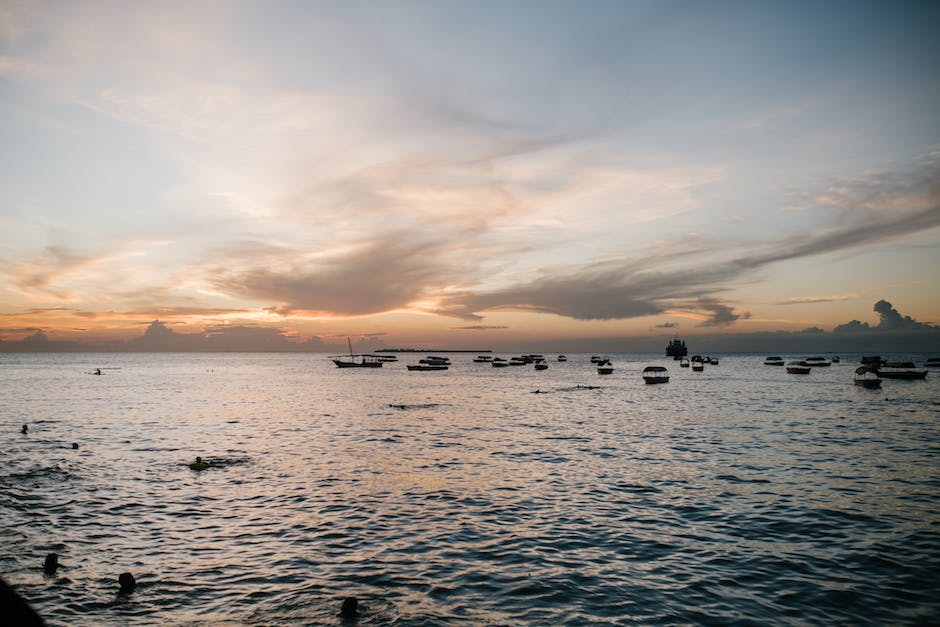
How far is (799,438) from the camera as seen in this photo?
40594 millimetres

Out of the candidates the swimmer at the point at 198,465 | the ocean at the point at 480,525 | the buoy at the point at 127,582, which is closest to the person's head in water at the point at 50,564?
the ocean at the point at 480,525

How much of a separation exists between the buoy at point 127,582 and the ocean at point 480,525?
0.79ft

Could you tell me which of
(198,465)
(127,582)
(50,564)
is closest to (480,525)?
(127,582)

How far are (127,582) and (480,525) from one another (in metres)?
11.6

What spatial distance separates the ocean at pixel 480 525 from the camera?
45.9 ft

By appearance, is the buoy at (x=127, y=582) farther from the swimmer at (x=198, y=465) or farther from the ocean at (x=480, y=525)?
the swimmer at (x=198, y=465)

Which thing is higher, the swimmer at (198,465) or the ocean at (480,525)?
the swimmer at (198,465)

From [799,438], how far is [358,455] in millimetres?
33079

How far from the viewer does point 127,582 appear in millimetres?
14945

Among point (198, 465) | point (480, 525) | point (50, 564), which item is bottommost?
point (480, 525)

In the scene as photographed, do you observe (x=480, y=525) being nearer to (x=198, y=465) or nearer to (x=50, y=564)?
(x=50, y=564)

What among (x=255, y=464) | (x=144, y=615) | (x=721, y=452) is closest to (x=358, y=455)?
(x=255, y=464)

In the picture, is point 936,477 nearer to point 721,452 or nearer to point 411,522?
point 721,452

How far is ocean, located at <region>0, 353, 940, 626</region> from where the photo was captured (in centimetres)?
1398
